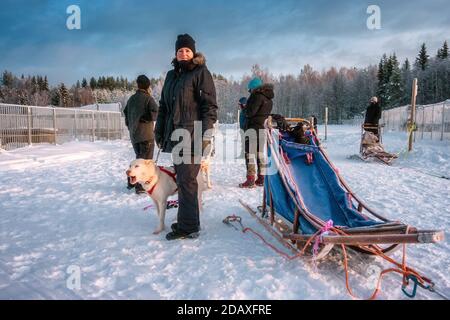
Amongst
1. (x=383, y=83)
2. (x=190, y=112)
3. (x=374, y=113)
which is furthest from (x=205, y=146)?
(x=383, y=83)

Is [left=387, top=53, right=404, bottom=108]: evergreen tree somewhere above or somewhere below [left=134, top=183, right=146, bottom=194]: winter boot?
above

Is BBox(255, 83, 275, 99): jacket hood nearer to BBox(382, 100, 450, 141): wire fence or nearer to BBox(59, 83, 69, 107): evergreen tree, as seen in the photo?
BBox(382, 100, 450, 141): wire fence

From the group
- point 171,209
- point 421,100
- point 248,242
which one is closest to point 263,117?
point 171,209

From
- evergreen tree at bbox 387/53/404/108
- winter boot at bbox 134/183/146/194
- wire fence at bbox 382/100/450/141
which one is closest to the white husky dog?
winter boot at bbox 134/183/146/194

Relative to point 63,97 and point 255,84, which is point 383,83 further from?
point 63,97

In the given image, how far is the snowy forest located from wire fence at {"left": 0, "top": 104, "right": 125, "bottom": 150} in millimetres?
45295

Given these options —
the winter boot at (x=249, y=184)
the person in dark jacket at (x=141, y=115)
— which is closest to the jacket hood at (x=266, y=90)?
the winter boot at (x=249, y=184)

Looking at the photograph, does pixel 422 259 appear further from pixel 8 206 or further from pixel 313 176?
pixel 8 206

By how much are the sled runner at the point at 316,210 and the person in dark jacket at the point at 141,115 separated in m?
2.49

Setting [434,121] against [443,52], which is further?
[443,52]

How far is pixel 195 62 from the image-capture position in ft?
10.3

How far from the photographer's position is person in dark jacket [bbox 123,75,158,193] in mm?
5176

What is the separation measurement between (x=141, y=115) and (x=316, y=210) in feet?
11.3

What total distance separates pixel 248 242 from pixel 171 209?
1591 mm
